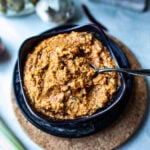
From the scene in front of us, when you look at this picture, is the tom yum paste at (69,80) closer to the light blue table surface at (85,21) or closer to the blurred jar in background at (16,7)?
the light blue table surface at (85,21)

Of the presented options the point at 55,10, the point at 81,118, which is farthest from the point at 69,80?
the point at 55,10

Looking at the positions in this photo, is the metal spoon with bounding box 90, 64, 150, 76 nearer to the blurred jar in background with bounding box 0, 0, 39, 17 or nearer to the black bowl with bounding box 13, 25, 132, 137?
the black bowl with bounding box 13, 25, 132, 137

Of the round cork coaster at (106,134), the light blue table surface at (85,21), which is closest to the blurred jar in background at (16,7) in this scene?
the light blue table surface at (85,21)

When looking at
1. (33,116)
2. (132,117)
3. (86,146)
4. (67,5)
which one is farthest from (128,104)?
(67,5)

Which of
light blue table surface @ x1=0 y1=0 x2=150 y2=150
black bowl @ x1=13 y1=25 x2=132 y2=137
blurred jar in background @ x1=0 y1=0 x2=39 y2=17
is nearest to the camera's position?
black bowl @ x1=13 y1=25 x2=132 y2=137

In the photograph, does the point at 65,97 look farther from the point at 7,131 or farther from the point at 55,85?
the point at 7,131

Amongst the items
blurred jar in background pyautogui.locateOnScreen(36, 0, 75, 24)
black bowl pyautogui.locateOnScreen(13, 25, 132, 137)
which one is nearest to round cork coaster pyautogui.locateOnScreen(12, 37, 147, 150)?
black bowl pyautogui.locateOnScreen(13, 25, 132, 137)
